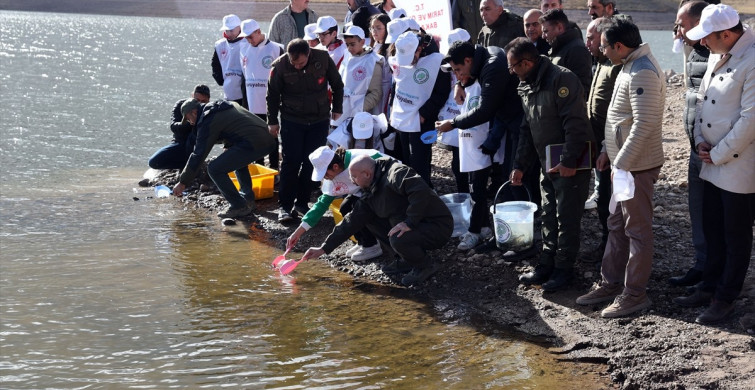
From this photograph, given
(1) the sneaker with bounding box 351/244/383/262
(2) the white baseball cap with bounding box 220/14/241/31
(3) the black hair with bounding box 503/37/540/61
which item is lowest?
(1) the sneaker with bounding box 351/244/383/262

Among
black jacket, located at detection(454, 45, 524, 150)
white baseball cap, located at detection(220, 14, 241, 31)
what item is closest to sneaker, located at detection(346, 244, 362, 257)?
black jacket, located at detection(454, 45, 524, 150)

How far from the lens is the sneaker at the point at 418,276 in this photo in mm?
7387

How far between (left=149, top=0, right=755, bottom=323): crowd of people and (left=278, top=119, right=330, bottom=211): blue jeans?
2cm

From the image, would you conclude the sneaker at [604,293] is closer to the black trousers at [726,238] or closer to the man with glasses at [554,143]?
the man with glasses at [554,143]

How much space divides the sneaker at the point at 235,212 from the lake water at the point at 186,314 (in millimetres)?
163

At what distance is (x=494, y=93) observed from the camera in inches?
283

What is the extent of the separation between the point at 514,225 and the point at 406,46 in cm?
196

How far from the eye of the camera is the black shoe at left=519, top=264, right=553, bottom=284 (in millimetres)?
6969

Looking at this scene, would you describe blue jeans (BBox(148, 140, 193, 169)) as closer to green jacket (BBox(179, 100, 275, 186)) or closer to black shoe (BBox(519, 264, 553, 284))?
green jacket (BBox(179, 100, 275, 186))

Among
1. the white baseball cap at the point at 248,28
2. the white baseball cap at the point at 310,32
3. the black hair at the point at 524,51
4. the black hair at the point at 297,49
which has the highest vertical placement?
the white baseball cap at the point at 248,28

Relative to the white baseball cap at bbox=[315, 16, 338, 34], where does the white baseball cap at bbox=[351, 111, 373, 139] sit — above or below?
below

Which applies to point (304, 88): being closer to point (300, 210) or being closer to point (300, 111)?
point (300, 111)

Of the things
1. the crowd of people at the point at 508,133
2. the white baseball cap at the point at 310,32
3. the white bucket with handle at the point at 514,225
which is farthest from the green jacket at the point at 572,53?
the white baseball cap at the point at 310,32

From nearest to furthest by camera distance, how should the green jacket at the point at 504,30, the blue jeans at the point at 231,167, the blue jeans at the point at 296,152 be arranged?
the green jacket at the point at 504,30 → the blue jeans at the point at 296,152 → the blue jeans at the point at 231,167
